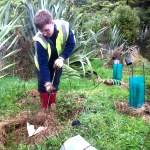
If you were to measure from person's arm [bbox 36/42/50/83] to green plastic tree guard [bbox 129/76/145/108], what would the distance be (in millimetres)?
1324

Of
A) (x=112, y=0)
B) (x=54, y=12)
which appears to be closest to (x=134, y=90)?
(x=54, y=12)

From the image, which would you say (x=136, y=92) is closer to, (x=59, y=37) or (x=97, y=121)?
(x=97, y=121)

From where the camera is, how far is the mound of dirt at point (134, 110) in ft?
15.2

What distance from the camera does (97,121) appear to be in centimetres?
408

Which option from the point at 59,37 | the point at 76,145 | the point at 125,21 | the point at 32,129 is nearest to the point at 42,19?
the point at 59,37

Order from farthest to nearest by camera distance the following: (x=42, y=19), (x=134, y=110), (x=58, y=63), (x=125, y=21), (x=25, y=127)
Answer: (x=125, y=21) → (x=134, y=110) → (x=58, y=63) → (x=25, y=127) → (x=42, y=19)

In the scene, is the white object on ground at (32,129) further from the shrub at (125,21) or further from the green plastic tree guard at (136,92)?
the shrub at (125,21)

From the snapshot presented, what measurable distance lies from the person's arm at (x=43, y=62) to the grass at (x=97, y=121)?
0.52m

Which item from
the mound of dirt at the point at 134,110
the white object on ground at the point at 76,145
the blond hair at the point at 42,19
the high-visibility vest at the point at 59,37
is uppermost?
the blond hair at the point at 42,19

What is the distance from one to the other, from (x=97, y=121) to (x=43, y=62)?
3.18ft

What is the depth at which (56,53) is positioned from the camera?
4402 mm

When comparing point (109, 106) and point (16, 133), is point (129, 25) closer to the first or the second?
point (109, 106)

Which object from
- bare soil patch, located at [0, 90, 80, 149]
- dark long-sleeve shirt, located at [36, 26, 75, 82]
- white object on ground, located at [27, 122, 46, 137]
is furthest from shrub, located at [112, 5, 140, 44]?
white object on ground, located at [27, 122, 46, 137]

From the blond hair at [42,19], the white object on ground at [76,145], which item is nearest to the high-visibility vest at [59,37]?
→ the blond hair at [42,19]
